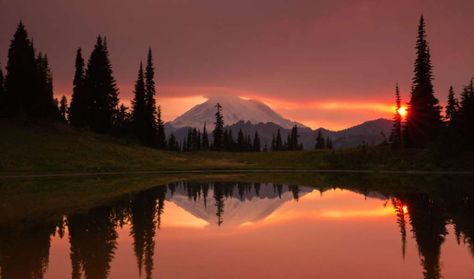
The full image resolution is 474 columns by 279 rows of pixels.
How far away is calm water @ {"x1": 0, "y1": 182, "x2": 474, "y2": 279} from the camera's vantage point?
11.5 meters

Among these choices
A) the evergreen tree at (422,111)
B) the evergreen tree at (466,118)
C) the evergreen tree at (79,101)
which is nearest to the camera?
the evergreen tree at (466,118)

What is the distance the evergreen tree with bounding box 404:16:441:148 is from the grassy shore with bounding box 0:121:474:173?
4.25 m

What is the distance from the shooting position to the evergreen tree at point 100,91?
87250mm

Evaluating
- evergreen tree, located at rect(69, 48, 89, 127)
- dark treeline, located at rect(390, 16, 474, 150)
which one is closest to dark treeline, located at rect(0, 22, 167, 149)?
evergreen tree, located at rect(69, 48, 89, 127)

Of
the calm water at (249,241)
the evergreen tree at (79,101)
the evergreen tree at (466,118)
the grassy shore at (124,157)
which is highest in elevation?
the evergreen tree at (79,101)

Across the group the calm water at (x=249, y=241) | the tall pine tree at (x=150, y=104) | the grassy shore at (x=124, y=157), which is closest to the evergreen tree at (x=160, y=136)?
the tall pine tree at (x=150, y=104)

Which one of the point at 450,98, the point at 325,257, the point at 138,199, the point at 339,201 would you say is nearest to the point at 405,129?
the point at 450,98

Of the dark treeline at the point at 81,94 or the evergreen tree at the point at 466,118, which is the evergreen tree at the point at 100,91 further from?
the evergreen tree at the point at 466,118

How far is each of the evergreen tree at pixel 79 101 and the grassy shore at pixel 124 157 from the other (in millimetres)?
8206

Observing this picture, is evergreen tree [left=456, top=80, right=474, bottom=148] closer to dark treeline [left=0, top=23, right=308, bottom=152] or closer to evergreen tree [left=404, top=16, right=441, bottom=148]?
evergreen tree [left=404, top=16, right=441, bottom=148]

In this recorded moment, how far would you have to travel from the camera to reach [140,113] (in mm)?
93000

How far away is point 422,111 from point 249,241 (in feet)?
205

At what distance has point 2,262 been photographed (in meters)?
12.0

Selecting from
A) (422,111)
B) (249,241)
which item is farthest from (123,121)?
(249,241)
